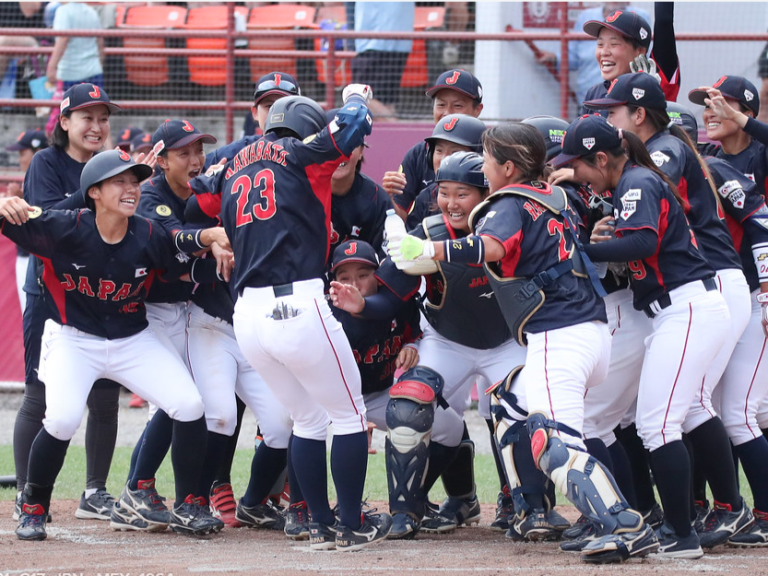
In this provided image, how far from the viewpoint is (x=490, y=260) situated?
4070mm

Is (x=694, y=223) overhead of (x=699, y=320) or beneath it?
overhead

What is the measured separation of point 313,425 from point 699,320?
1.72 metres

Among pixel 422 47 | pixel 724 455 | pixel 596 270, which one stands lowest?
pixel 724 455

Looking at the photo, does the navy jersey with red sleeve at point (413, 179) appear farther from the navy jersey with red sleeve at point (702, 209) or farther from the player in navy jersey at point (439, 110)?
the navy jersey with red sleeve at point (702, 209)

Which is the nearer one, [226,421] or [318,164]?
[318,164]

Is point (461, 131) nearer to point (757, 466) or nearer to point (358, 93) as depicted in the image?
point (358, 93)

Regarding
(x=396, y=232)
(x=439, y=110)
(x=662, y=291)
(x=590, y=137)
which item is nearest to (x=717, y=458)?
(x=662, y=291)

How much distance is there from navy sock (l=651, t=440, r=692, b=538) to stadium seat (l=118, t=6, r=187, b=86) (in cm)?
803

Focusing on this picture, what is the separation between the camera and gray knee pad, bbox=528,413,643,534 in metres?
3.90

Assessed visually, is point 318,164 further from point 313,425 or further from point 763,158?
point 763,158

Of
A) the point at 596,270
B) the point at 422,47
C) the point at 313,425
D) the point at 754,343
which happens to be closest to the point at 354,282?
the point at 313,425

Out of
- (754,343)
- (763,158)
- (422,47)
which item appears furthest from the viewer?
(422,47)

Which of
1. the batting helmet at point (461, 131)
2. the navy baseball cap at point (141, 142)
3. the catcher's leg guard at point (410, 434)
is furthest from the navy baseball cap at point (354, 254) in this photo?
the navy baseball cap at point (141, 142)

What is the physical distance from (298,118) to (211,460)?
1.77 metres
